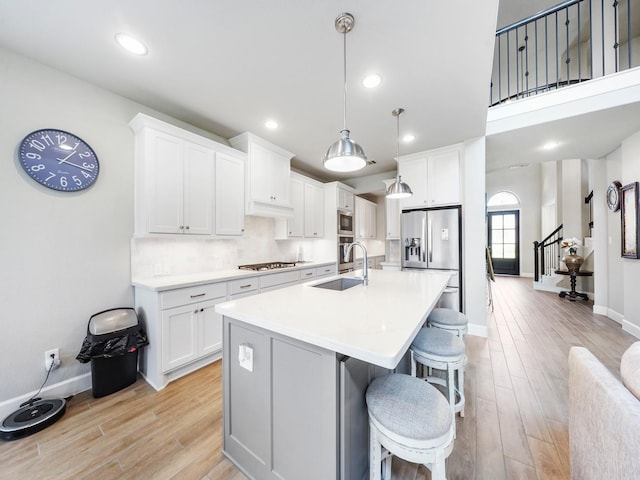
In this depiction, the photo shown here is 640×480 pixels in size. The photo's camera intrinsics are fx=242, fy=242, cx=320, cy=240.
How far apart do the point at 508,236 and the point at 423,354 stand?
928cm

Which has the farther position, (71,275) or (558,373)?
(558,373)

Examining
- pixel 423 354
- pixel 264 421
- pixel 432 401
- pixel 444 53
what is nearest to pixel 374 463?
pixel 432 401

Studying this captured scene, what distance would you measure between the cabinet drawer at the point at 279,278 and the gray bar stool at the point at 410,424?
208 cm

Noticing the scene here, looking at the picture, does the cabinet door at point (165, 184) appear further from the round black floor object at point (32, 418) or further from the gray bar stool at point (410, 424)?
the gray bar stool at point (410, 424)

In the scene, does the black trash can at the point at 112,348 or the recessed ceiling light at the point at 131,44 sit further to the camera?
the black trash can at the point at 112,348

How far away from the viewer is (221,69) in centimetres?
194

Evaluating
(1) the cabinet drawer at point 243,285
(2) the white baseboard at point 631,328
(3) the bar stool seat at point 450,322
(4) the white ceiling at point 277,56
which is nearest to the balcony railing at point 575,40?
(4) the white ceiling at point 277,56

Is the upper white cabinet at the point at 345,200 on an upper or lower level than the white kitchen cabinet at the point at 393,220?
upper

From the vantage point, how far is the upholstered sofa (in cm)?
77

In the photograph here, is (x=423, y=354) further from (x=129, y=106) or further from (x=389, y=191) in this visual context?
(x=129, y=106)

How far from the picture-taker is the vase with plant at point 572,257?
498 cm

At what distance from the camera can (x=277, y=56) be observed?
180cm

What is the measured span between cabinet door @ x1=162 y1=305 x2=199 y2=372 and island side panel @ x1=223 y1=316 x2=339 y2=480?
1040mm

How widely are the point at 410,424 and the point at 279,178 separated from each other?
10.5ft
